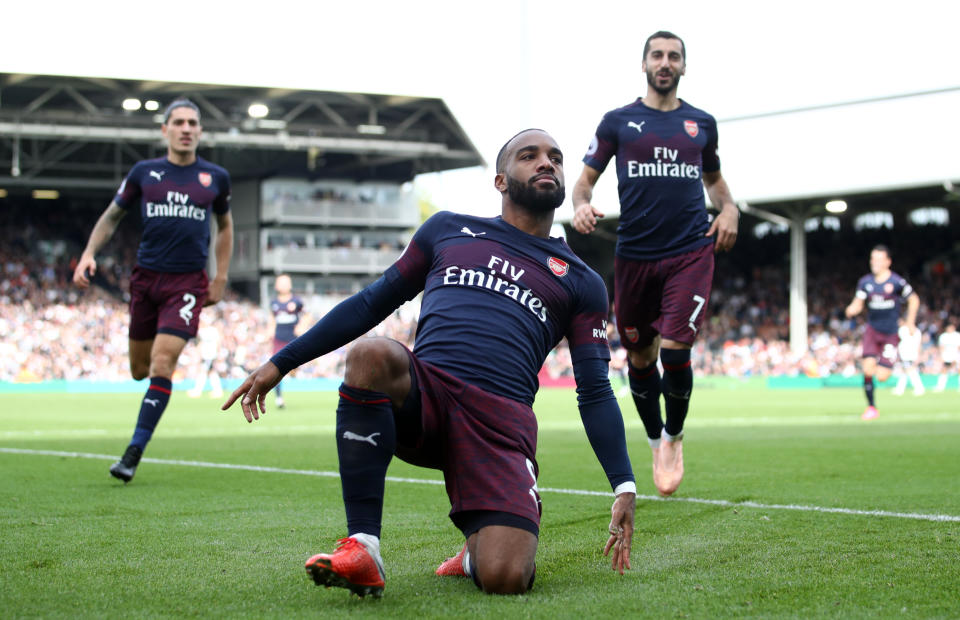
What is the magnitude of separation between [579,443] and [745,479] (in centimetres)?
334

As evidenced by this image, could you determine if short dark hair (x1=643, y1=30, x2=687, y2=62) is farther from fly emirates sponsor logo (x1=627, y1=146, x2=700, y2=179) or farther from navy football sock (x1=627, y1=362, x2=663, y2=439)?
navy football sock (x1=627, y1=362, x2=663, y2=439)

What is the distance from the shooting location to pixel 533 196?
3.84 meters

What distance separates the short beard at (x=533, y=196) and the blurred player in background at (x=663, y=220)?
7.65 feet

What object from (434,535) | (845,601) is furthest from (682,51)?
(845,601)

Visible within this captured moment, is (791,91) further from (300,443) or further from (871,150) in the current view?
(300,443)

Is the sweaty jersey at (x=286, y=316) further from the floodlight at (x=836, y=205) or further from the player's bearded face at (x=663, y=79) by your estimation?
the floodlight at (x=836, y=205)

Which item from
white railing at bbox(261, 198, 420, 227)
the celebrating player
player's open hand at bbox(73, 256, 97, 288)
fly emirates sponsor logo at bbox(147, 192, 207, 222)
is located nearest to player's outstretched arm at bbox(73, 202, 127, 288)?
player's open hand at bbox(73, 256, 97, 288)

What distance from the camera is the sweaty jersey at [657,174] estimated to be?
6344 millimetres

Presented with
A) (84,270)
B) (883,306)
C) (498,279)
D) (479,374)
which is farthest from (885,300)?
(479,374)

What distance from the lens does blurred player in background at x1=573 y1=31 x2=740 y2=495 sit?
6.27m

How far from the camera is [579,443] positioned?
32.4 feet

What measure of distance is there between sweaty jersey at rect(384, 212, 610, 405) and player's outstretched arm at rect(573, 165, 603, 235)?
1184 mm

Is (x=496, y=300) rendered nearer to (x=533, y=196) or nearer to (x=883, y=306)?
(x=533, y=196)

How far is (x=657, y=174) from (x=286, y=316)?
1274 cm
